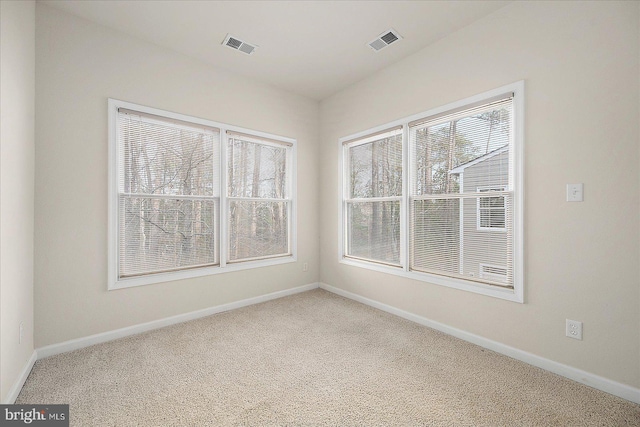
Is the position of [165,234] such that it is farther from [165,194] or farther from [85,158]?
[85,158]

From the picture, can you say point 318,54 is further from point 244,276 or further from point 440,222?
point 244,276

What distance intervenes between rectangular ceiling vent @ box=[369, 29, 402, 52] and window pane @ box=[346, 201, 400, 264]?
1673 mm

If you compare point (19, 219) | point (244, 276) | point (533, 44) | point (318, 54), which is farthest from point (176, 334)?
point (533, 44)

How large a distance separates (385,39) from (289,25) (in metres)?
0.96

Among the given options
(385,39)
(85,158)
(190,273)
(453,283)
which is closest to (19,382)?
(190,273)

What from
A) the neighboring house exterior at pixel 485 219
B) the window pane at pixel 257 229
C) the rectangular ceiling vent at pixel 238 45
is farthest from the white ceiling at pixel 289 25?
the window pane at pixel 257 229

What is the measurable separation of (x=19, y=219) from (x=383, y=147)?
333cm

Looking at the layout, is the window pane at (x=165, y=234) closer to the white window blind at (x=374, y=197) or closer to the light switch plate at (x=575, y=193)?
the white window blind at (x=374, y=197)

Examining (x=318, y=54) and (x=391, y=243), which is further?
(x=391, y=243)

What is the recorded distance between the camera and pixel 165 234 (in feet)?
9.61

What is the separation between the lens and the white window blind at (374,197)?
327cm

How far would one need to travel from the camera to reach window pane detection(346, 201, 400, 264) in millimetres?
3291

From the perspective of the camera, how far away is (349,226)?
389 cm

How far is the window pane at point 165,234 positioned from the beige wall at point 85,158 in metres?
0.18
